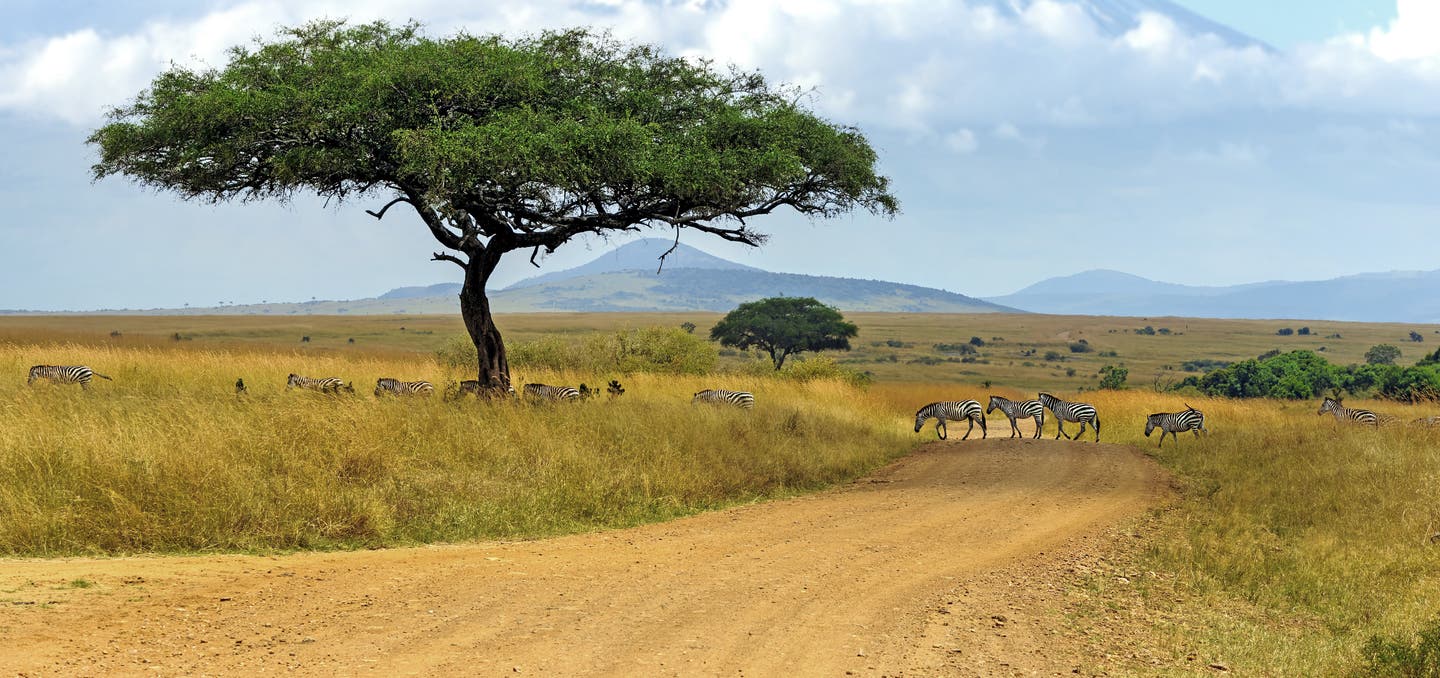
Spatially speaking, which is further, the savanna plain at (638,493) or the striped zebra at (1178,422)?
the striped zebra at (1178,422)

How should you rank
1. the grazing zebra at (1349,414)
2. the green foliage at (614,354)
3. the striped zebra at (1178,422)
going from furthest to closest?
1. the green foliage at (614,354)
2. the grazing zebra at (1349,414)
3. the striped zebra at (1178,422)

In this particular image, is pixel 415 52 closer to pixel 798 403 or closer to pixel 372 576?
pixel 798 403

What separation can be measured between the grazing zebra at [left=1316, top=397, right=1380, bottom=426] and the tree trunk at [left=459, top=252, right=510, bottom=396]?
1913cm

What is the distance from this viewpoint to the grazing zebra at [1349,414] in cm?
2451

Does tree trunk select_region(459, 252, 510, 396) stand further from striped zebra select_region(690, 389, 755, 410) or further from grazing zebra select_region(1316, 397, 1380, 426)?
grazing zebra select_region(1316, 397, 1380, 426)

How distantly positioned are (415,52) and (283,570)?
1316 centimetres

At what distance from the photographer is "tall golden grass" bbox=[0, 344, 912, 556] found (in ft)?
35.2

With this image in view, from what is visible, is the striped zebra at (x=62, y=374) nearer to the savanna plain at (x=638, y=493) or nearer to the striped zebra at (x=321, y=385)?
the savanna plain at (x=638, y=493)

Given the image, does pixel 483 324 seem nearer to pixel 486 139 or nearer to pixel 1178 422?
pixel 486 139

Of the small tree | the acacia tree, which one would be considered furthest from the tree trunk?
the small tree

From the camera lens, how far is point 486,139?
58.7 ft

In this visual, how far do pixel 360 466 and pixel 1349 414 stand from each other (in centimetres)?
2314

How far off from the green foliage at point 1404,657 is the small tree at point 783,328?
62.9 meters

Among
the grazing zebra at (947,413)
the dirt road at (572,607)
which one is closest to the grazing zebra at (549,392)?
the dirt road at (572,607)
